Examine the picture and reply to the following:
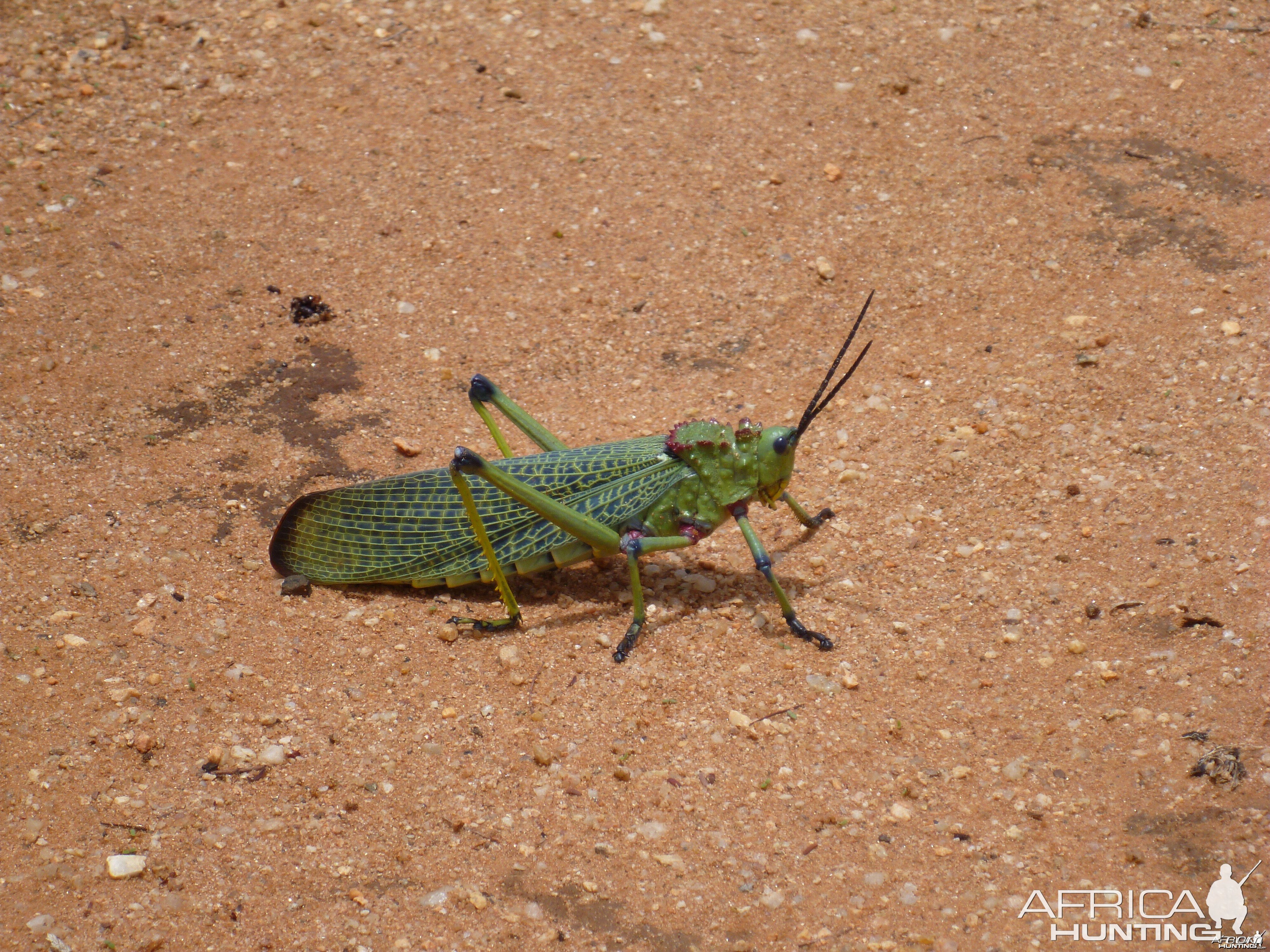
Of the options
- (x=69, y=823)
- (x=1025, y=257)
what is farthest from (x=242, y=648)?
(x=1025, y=257)

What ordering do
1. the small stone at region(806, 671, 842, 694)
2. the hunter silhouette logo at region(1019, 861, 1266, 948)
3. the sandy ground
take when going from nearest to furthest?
1. the hunter silhouette logo at region(1019, 861, 1266, 948)
2. the sandy ground
3. the small stone at region(806, 671, 842, 694)

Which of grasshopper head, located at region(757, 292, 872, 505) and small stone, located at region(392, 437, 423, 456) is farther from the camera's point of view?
small stone, located at region(392, 437, 423, 456)

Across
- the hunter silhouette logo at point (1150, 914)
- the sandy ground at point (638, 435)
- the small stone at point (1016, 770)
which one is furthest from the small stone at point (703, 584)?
the hunter silhouette logo at point (1150, 914)

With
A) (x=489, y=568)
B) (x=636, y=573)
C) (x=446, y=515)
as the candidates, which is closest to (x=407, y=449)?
(x=446, y=515)

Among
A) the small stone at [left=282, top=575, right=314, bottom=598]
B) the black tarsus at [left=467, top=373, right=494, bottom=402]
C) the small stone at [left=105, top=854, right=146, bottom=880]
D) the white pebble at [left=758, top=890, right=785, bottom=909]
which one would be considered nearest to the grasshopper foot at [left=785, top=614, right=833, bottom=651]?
the white pebble at [left=758, top=890, right=785, bottom=909]

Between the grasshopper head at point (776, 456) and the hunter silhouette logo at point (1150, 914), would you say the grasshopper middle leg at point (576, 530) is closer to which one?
the grasshopper head at point (776, 456)

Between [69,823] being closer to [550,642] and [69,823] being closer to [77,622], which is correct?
[77,622]

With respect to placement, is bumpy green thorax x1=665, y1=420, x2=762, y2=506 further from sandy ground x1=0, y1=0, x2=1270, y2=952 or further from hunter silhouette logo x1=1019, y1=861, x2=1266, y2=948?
hunter silhouette logo x1=1019, y1=861, x2=1266, y2=948

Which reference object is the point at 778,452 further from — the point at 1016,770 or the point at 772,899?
the point at 772,899
